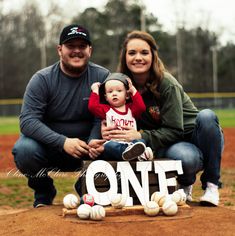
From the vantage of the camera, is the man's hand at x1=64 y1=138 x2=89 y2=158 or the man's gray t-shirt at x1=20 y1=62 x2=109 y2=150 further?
the man's gray t-shirt at x1=20 y1=62 x2=109 y2=150

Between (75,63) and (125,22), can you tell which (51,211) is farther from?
(125,22)

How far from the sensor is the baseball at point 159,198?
3.82 meters

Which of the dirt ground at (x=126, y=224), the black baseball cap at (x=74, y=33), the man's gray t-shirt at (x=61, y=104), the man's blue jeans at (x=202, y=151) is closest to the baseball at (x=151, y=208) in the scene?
the dirt ground at (x=126, y=224)

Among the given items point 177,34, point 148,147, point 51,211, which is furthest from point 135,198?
point 177,34

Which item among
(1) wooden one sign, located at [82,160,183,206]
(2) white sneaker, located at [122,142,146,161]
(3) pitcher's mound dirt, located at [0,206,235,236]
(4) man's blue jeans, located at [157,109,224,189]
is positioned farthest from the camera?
(4) man's blue jeans, located at [157,109,224,189]

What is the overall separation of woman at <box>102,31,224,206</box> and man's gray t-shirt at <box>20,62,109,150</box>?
40 cm

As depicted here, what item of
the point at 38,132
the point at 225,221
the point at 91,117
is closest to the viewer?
the point at 225,221

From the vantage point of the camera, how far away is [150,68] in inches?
172

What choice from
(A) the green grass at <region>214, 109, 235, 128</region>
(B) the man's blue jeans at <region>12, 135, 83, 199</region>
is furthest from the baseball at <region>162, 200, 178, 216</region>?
(A) the green grass at <region>214, 109, 235, 128</region>

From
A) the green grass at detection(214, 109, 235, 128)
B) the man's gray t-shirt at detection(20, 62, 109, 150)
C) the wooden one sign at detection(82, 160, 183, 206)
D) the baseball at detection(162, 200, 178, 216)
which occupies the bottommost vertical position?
the green grass at detection(214, 109, 235, 128)

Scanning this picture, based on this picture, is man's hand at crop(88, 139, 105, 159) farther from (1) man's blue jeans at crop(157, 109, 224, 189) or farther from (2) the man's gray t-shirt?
(1) man's blue jeans at crop(157, 109, 224, 189)

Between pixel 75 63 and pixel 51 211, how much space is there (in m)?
1.27

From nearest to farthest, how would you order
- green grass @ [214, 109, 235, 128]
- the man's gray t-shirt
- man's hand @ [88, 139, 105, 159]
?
man's hand @ [88, 139, 105, 159]
the man's gray t-shirt
green grass @ [214, 109, 235, 128]

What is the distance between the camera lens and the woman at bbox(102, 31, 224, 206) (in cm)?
420
